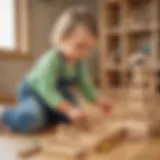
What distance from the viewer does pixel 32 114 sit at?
3.47 ft

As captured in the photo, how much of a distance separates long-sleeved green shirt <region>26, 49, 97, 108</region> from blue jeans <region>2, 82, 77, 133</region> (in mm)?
31

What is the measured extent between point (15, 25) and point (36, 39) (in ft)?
0.53

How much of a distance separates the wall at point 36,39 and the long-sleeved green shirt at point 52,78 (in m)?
0.80

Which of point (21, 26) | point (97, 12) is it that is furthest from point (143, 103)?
point (97, 12)

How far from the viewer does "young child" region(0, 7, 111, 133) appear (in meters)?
1.04

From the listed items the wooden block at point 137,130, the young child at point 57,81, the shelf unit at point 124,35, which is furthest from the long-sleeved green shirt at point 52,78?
the shelf unit at point 124,35

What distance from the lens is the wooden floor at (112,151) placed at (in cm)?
77

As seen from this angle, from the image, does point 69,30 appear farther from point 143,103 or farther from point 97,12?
point 97,12

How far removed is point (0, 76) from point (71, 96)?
0.80 meters

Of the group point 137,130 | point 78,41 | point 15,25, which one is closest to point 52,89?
point 78,41

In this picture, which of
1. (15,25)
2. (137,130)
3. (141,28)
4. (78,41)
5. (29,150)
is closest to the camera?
(29,150)

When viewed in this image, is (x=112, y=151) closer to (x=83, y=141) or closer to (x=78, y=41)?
(x=83, y=141)

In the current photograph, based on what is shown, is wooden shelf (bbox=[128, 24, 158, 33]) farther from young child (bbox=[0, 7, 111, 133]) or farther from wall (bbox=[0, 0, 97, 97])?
young child (bbox=[0, 7, 111, 133])

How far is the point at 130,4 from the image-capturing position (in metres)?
2.41
